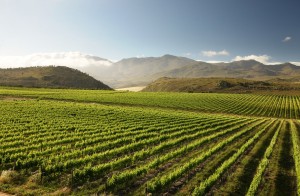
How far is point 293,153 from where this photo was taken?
30.0 meters

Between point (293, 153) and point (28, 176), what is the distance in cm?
2690

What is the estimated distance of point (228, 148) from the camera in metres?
30.0

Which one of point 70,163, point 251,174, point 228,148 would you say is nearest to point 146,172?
point 70,163

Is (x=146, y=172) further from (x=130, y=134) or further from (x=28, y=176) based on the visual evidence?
(x=130, y=134)

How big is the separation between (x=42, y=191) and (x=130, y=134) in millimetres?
18157

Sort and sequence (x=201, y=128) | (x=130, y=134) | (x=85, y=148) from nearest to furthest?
(x=85, y=148), (x=130, y=134), (x=201, y=128)

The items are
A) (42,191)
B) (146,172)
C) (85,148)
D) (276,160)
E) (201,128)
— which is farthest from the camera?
(201,128)

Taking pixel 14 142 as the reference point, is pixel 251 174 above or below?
below

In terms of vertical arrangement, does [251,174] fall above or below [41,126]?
below

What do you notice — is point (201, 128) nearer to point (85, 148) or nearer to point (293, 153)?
point (293, 153)

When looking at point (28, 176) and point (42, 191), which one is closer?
point (42, 191)

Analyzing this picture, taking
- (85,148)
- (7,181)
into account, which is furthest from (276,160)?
(7,181)

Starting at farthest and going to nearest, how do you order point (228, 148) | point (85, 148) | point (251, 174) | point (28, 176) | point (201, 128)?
point (201, 128), point (228, 148), point (85, 148), point (251, 174), point (28, 176)

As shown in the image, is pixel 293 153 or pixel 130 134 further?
pixel 130 134
